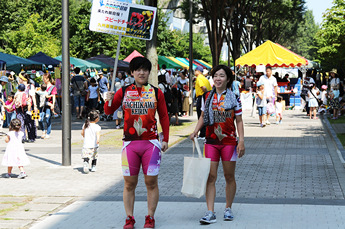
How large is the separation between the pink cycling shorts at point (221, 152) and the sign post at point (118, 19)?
244 cm

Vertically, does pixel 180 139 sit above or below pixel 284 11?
below

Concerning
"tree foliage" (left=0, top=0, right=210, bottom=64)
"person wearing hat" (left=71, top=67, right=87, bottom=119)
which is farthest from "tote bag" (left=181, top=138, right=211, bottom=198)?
"tree foliage" (left=0, top=0, right=210, bottom=64)

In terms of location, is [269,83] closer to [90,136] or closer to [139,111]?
[90,136]

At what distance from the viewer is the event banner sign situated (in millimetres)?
7344

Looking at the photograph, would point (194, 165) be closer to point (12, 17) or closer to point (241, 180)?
point (241, 180)

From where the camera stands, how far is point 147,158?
16.2 feet

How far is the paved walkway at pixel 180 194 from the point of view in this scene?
543cm

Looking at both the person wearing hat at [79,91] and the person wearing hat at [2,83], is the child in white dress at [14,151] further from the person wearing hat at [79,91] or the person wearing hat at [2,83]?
the person wearing hat at [79,91]

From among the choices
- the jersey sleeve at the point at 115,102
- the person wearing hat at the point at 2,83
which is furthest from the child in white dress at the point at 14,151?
the person wearing hat at the point at 2,83

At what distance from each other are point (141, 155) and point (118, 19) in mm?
2963

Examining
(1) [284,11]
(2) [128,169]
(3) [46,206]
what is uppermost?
(1) [284,11]

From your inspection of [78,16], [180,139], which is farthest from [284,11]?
[180,139]

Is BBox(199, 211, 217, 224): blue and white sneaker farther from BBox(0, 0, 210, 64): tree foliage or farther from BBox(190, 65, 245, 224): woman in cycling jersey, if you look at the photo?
BBox(0, 0, 210, 64): tree foliage

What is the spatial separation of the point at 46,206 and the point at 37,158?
4.23 m
